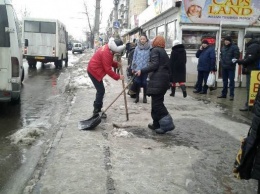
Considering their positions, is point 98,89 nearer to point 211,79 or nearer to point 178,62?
point 178,62

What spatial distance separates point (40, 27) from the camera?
68.4 feet

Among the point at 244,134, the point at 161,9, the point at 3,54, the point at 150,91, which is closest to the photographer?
the point at 150,91

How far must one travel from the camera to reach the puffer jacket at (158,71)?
5887 millimetres

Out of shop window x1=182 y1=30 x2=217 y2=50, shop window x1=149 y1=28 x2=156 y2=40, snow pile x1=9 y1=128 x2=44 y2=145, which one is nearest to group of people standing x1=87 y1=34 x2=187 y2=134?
snow pile x1=9 y1=128 x2=44 y2=145

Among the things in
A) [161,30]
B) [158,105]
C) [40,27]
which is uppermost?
[40,27]

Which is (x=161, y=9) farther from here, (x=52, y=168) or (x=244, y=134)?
(x=52, y=168)

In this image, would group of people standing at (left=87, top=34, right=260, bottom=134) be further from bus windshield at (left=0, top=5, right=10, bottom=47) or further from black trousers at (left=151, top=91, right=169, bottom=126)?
bus windshield at (left=0, top=5, right=10, bottom=47)

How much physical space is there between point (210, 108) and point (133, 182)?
536cm

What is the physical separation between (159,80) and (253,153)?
125 inches

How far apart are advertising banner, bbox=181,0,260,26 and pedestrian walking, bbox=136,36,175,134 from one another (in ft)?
22.0

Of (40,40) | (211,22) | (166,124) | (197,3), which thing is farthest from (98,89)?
(40,40)

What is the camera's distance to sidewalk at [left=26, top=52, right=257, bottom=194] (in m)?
3.85

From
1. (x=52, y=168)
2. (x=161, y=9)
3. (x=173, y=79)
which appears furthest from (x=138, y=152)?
(x=161, y=9)

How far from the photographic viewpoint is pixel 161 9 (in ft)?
48.2
